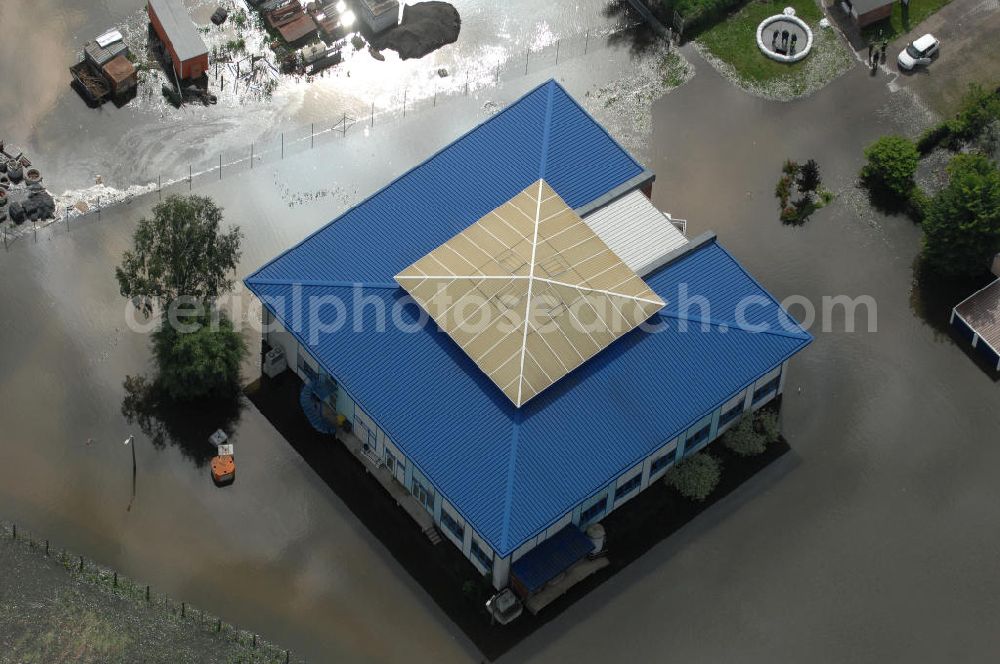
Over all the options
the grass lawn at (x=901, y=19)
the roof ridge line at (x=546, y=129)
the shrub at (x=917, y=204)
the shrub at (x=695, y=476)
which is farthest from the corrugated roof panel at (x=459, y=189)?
the grass lawn at (x=901, y=19)

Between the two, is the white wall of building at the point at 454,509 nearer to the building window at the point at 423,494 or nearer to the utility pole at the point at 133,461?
the building window at the point at 423,494

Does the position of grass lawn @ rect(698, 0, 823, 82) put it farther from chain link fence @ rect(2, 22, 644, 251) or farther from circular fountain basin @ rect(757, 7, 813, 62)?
chain link fence @ rect(2, 22, 644, 251)

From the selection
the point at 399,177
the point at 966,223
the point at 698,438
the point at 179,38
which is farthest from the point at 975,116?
the point at 179,38

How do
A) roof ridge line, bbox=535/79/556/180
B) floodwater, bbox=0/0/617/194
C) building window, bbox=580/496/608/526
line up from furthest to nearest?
floodwater, bbox=0/0/617/194 → roof ridge line, bbox=535/79/556/180 → building window, bbox=580/496/608/526

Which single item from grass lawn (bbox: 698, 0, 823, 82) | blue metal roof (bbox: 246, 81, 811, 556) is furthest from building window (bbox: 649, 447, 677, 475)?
grass lawn (bbox: 698, 0, 823, 82)

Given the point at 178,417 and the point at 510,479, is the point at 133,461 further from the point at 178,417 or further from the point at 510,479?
the point at 510,479

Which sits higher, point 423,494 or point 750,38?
point 750,38
